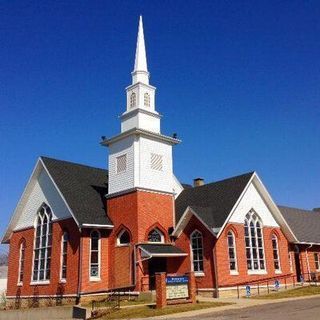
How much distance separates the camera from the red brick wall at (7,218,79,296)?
2842 cm

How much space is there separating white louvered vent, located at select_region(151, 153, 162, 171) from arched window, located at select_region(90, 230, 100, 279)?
6122 millimetres

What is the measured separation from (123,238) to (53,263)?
5.13 meters

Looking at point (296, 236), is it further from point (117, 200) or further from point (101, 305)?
point (101, 305)

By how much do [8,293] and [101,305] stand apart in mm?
12437

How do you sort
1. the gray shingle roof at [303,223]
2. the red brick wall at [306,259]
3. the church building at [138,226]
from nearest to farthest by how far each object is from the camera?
the church building at [138,226]
the red brick wall at [306,259]
the gray shingle roof at [303,223]

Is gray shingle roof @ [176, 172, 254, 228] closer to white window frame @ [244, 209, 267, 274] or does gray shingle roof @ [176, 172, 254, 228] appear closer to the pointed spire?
white window frame @ [244, 209, 267, 274]

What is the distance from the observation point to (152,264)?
28984mm

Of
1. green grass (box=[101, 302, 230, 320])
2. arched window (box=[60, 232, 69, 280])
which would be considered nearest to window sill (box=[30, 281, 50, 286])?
arched window (box=[60, 232, 69, 280])

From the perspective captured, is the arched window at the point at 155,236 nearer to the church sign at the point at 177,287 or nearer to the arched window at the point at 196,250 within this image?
the arched window at the point at 196,250

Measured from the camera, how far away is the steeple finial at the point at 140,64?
32750mm

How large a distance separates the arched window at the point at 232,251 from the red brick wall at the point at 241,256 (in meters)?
0.25

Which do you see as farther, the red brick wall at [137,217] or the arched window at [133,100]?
the arched window at [133,100]

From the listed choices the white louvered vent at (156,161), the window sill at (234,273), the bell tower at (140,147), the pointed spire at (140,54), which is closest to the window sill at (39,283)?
the bell tower at (140,147)

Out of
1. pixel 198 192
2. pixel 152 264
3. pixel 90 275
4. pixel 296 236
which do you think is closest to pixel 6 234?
pixel 90 275
